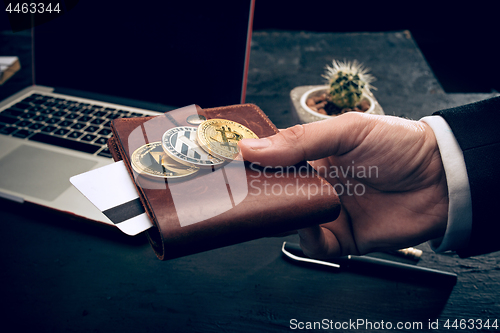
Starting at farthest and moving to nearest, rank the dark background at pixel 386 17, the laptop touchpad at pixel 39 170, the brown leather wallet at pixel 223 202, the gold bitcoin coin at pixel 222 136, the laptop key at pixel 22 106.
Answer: the dark background at pixel 386 17, the laptop key at pixel 22 106, the laptop touchpad at pixel 39 170, the gold bitcoin coin at pixel 222 136, the brown leather wallet at pixel 223 202

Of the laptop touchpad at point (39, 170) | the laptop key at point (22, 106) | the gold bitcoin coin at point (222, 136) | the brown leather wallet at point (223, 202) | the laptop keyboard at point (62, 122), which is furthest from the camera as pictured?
the laptop key at point (22, 106)

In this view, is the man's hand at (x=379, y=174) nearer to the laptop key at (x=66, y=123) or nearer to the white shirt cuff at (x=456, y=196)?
the white shirt cuff at (x=456, y=196)

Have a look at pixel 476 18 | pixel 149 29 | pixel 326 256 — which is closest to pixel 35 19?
pixel 149 29

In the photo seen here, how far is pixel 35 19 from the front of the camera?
37.8 inches

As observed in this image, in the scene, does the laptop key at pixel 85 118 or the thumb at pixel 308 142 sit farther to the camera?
the laptop key at pixel 85 118

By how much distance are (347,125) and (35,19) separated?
0.96 metres

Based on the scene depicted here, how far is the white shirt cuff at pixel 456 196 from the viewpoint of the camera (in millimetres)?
638

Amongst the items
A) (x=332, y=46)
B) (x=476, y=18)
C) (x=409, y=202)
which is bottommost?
(x=409, y=202)

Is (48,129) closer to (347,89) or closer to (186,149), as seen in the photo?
(186,149)

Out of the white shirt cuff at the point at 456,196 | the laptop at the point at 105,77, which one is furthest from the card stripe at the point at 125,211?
the white shirt cuff at the point at 456,196

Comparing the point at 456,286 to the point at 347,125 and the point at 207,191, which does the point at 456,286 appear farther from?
the point at 207,191

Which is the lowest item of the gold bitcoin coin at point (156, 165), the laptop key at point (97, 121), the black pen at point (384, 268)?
the black pen at point (384, 268)

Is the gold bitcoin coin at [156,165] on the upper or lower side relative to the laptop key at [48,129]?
upper

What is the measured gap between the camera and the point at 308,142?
2.10ft
